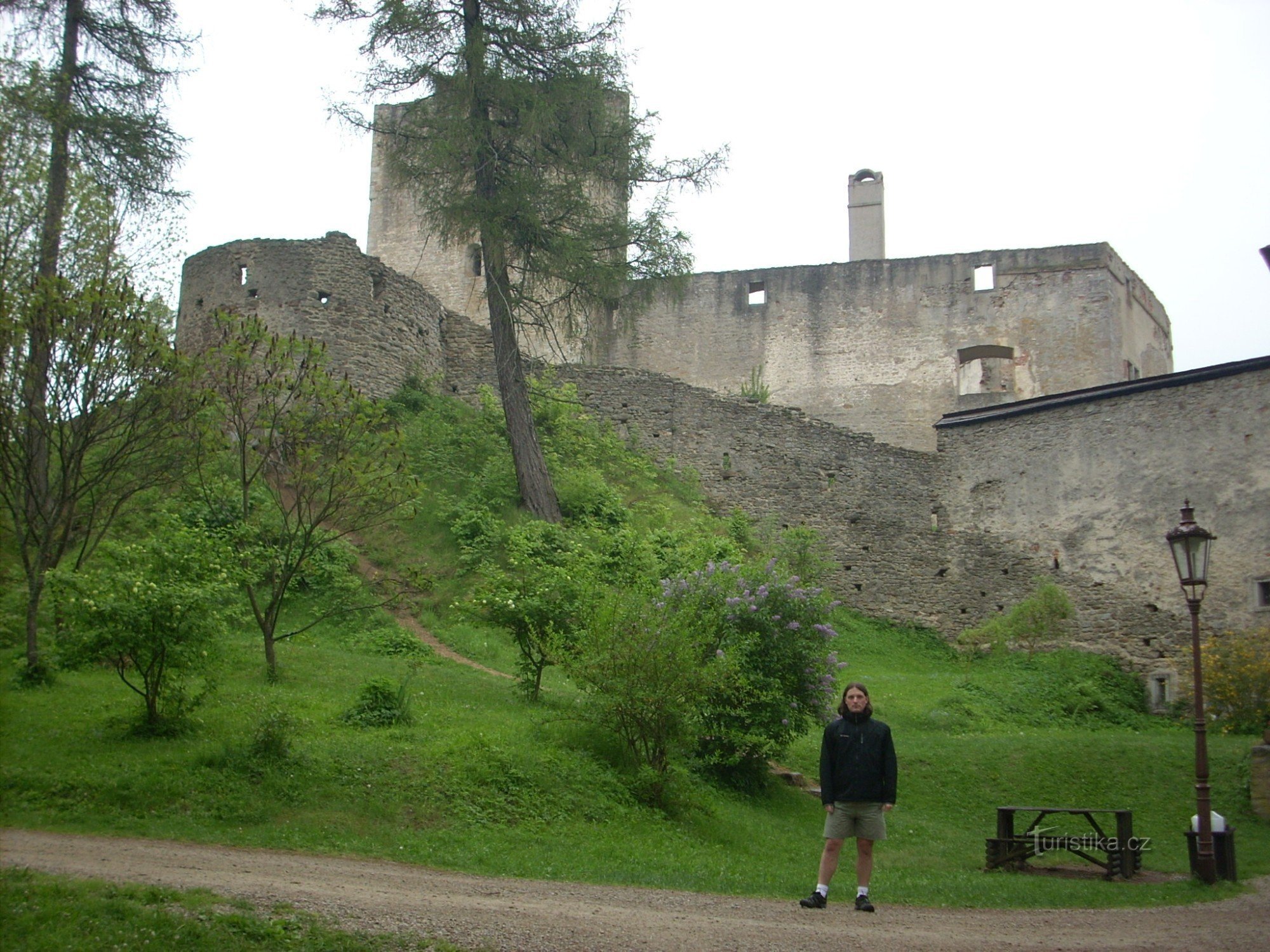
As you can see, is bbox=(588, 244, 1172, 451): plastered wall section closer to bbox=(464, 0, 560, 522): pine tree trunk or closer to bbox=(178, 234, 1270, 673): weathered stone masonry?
bbox=(178, 234, 1270, 673): weathered stone masonry

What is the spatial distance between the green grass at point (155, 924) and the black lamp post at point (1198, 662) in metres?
6.51

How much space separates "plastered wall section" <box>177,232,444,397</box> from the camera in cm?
2195

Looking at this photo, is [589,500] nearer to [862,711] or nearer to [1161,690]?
[1161,690]

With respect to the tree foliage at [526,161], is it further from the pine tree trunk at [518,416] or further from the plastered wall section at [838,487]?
the plastered wall section at [838,487]

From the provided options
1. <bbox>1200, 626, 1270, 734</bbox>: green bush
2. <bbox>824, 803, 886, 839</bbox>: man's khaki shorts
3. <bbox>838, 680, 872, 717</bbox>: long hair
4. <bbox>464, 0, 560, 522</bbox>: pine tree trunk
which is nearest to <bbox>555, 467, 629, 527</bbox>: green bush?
<bbox>464, 0, 560, 522</bbox>: pine tree trunk

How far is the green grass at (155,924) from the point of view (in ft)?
18.9

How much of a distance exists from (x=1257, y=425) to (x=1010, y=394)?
10967mm

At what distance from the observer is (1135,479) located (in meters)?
21.0

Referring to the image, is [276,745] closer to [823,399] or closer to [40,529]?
[40,529]

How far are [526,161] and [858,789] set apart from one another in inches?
538

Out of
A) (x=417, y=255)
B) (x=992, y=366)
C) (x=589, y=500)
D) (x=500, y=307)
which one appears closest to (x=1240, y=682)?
(x=589, y=500)

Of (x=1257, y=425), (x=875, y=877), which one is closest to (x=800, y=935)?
(x=875, y=877)

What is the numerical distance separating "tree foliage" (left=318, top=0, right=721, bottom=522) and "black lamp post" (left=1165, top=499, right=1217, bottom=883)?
10206 millimetres

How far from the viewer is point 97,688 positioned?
11875mm
